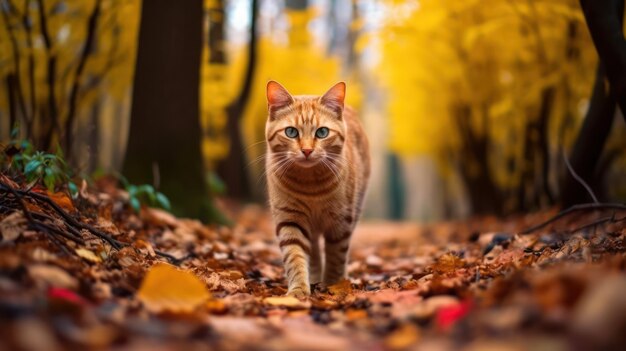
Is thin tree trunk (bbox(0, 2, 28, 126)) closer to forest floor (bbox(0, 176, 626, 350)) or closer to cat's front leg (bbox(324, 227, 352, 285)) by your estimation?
forest floor (bbox(0, 176, 626, 350))

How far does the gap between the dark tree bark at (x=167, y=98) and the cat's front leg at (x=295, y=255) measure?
77.1 inches

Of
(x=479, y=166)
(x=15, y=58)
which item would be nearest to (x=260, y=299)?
(x=15, y=58)

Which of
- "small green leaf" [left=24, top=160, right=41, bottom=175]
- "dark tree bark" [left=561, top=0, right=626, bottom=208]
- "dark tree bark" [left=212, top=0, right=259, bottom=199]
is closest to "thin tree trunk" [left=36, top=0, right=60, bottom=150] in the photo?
"small green leaf" [left=24, top=160, right=41, bottom=175]

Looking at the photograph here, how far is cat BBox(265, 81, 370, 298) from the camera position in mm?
3572

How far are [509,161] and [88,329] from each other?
8.54 m

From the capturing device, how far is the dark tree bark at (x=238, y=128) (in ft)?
28.7

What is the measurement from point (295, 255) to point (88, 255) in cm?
127

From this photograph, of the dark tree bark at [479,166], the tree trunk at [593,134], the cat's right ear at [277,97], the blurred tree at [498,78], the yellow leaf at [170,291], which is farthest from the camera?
the dark tree bark at [479,166]

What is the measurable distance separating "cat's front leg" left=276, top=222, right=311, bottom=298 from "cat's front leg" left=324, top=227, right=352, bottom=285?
0.79 ft

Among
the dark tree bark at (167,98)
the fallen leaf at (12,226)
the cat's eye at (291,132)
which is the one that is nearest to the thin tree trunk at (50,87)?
the dark tree bark at (167,98)

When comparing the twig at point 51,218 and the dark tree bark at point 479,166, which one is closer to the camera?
the twig at point 51,218

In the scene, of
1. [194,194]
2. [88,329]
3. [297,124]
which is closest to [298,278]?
[297,124]

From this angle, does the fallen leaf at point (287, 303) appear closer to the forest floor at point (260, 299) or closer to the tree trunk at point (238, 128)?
the forest floor at point (260, 299)

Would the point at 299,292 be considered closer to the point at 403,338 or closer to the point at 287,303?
the point at 287,303
